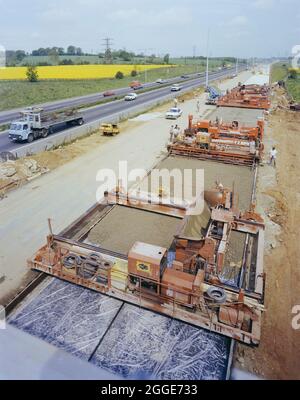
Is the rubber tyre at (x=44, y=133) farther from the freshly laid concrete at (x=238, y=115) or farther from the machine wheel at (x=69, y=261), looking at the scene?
the machine wheel at (x=69, y=261)

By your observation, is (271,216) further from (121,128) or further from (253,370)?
(121,128)

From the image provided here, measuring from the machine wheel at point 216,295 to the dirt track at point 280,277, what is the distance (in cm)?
121

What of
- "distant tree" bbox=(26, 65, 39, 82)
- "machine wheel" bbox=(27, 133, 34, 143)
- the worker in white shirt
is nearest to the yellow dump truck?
"machine wheel" bbox=(27, 133, 34, 143)

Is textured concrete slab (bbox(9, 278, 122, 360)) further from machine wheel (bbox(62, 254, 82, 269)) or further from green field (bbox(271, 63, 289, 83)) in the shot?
green field (bbox(271, 63, 289, 83))

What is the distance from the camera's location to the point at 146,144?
24656 mm

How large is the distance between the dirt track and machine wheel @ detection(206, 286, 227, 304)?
1.21 m

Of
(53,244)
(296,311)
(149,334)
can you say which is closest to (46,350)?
Answer: (149,334)

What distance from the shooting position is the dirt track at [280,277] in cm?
729

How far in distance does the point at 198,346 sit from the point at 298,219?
852 cm

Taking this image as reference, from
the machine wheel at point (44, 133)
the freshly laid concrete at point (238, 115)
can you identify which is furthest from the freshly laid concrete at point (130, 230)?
the freshly laid concrete at point (238, 115)

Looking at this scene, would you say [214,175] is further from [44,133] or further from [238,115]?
[238,115]

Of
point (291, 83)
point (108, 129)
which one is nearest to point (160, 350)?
point (108, 129)

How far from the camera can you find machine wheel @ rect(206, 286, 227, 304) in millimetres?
7840
